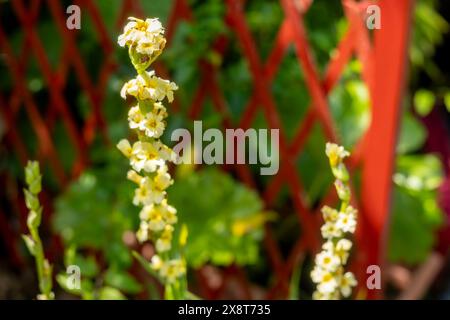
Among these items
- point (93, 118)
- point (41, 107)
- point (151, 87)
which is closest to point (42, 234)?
point (41, 107)

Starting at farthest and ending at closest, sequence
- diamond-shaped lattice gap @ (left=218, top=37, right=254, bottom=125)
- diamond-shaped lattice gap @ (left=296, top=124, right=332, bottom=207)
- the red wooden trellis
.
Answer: diamond-shaped lattice gap @ (left=296, top=124, right=332, bottom=207) → diamond-shaped lattice gap @ (left=218, top=37, right=254, bottom=125) → the red wooden trellis

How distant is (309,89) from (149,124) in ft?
1.99

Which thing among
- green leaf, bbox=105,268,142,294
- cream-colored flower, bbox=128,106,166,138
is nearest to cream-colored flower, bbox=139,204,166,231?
cream-colored flower, bbox=128,106,166,138

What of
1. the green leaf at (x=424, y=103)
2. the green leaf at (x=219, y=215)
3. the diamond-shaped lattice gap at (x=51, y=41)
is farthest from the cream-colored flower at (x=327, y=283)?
the green leaf at (x=424, y=103)

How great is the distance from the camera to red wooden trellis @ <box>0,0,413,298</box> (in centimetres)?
128

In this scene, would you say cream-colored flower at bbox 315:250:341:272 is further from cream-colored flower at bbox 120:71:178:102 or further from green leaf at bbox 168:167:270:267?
green leaf at bbox 168:167:270:267

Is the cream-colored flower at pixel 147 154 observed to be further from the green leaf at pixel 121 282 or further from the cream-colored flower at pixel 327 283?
the green leaf at pixel 121 282

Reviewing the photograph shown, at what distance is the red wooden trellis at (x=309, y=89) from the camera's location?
1275mm

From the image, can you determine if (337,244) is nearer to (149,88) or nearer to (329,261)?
(329,261)

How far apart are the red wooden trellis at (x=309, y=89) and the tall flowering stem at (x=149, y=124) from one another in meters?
0.45

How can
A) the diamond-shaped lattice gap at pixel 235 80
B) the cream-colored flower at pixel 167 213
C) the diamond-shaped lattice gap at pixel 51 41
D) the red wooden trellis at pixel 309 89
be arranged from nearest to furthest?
1. the cream-colored flower at pixel 167 213
2. the red wooden trellis at pixel 309 89
3. the diamond-shaped lattice gap at pixel 235 80
4. the diamond-shaped lattice gap at pixel 51 41

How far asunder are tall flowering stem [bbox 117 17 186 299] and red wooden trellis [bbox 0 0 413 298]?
452 millimetres

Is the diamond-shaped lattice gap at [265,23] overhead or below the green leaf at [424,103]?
overhead
